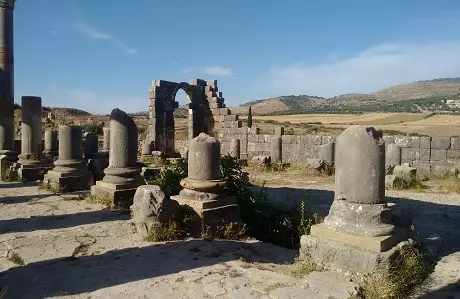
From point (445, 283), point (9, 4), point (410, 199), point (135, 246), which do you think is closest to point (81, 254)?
point (135, 246)

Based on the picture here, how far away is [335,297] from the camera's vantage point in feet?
12.8

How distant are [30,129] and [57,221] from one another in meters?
5.71

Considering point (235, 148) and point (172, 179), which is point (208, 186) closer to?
point (172, 179)

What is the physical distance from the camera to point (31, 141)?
11633mm

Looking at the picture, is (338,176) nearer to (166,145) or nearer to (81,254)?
(81,254)

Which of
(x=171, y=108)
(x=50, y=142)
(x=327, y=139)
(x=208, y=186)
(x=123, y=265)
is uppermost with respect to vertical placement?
(x=171, y=108)

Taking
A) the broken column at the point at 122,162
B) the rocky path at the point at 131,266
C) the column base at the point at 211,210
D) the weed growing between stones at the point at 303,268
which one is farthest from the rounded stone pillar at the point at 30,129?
the weed growing between stones at the point at 303,268

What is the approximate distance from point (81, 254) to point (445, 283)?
14.4ft

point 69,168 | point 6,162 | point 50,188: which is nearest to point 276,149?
point 69,168

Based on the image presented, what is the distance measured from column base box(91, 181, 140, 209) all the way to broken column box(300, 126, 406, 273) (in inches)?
170

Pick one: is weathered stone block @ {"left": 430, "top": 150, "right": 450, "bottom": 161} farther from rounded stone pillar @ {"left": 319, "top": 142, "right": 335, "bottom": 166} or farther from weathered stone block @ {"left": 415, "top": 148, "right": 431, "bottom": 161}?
rounded stone pillar @ {"left": 319, "top": 142, "right": 335, "bottom": 166}

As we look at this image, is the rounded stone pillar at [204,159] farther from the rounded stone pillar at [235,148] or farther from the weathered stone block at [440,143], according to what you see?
the rounded stone pillar at [235,148]

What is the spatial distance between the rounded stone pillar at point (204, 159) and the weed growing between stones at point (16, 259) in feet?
8.86

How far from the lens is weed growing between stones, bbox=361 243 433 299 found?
4012 mm
